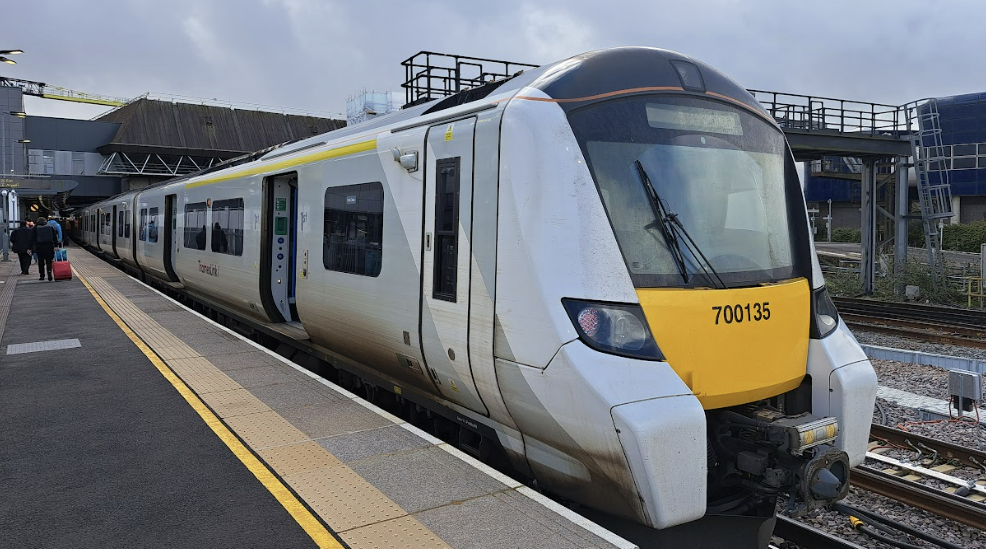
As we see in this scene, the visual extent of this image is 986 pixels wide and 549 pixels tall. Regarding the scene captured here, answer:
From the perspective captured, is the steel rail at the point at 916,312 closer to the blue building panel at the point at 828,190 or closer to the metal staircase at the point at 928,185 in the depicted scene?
the metal staircase at the point at 928,185

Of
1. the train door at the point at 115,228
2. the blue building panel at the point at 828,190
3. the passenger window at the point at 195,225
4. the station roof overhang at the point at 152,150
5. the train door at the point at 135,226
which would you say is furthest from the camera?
the blue building panel at the point at 828,190

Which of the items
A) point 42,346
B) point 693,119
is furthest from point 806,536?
point 42,346

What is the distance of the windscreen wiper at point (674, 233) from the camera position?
4.32 m

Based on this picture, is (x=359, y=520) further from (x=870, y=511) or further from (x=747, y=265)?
(x=870, y=511)

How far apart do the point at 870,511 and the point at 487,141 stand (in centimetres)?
419

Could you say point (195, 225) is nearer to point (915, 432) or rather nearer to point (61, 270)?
point (61, 270)

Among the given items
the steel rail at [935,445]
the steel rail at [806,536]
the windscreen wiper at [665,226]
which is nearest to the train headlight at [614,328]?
the windscreen wiper at [665,226]

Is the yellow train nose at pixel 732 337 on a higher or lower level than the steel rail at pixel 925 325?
higher

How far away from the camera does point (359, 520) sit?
3799 millimetres

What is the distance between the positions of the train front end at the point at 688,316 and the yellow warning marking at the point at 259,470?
4.40ft

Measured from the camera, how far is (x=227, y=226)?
10.5m

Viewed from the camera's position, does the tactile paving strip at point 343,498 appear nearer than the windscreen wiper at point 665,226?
Yes

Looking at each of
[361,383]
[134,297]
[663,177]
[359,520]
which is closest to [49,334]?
[134,297]

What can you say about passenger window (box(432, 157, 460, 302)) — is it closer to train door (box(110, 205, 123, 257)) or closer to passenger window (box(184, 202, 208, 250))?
passenger window (box(184, 202, 208, 250))
